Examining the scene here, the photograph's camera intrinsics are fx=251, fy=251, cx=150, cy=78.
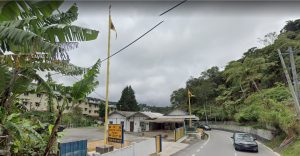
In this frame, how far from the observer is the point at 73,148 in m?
9.71

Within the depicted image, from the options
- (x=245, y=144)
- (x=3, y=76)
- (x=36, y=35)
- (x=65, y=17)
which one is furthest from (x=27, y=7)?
(x=245, y=144)

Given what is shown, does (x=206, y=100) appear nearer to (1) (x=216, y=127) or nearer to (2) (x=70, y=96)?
(1) (x=216, y=127)

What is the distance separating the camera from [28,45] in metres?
4.09

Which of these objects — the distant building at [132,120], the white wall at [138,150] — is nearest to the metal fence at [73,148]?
the white wall at [138,150]

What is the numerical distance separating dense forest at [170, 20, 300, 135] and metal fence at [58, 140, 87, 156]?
15.9 metres

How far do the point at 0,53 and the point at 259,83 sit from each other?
151ft

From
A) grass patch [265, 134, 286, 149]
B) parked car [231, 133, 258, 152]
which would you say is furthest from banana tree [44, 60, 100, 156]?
grass patch [265, 134, 286, 149]

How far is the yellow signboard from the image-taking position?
14.4 m

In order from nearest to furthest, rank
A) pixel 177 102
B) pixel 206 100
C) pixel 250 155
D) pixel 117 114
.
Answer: pixel 250 155
pixel 117 114
pixel 206 100
pixel 177 102

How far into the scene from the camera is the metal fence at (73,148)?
904cm

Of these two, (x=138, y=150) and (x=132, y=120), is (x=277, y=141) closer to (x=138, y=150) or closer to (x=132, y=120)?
(x=138, y=150)

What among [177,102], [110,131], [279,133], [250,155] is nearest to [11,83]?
[110,131]

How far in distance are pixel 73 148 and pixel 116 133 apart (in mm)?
5065

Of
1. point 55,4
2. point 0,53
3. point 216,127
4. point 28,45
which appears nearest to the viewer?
point 55,4
